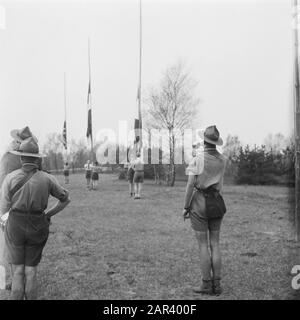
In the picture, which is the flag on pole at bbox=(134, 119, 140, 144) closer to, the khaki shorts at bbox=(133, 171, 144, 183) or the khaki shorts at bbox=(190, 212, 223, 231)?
the khaki shorts at bbox=(190, 212, 223, 231)

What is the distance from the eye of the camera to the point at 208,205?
4.67 metres

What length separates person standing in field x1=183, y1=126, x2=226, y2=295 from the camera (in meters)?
4.68

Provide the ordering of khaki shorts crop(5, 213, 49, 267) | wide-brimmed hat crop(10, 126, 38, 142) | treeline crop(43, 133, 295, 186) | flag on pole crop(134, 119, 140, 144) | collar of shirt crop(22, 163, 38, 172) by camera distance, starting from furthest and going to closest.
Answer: flag on pole crop(134, 119, 140, 144) < treeline crop(43, 133, 295, 186) < wide-brimmed hat crop(10, 126, 38, 142) < collar of shirt crop(22, 163, 38, 172) < khaki shorts crop(5, 213, 49, 267)

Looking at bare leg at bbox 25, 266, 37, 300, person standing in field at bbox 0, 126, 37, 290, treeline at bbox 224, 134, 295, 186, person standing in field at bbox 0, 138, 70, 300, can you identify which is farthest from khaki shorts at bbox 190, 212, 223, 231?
treeline at bbox 224, 134, 295, 186

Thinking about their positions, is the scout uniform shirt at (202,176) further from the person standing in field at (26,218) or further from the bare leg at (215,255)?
the person standing in field at (26,218)

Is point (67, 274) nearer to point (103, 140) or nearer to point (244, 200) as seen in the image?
point (103, 140)

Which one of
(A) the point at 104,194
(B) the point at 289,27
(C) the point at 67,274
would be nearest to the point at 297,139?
(B) the point at 289,27

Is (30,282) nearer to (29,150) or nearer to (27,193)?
(27,193)

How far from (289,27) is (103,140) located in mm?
3371

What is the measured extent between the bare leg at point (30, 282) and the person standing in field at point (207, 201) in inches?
67.3

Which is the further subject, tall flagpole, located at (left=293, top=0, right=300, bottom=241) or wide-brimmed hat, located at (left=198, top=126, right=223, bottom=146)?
tall flagpole, located at (left=293, top=0, right=300, bottom=241)


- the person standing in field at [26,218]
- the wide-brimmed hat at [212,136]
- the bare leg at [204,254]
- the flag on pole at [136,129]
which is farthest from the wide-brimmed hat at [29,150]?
the flag on pole at [136,129]

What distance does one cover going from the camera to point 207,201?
4.68 m

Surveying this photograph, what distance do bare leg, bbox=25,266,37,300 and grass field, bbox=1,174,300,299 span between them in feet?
1.85
